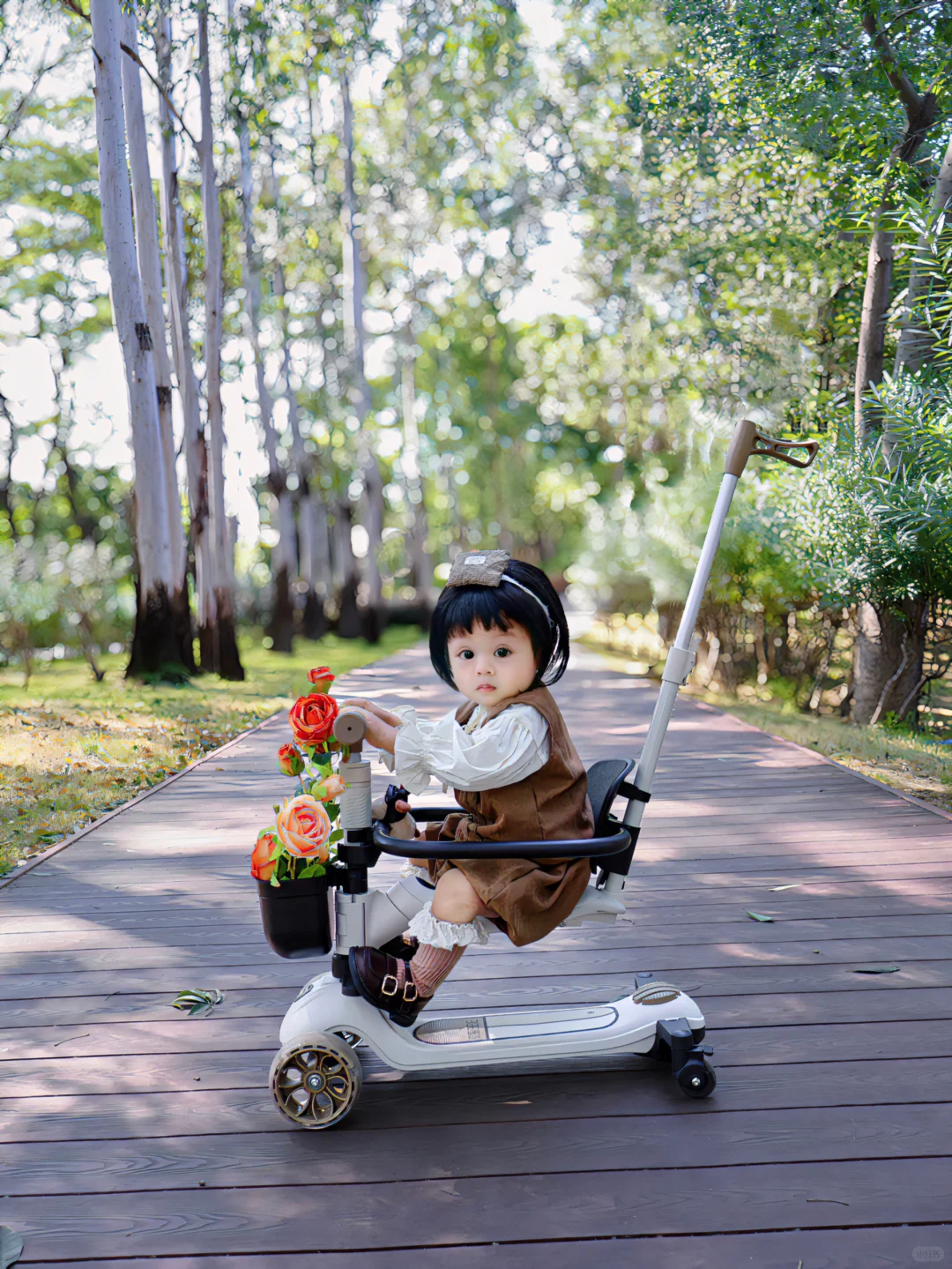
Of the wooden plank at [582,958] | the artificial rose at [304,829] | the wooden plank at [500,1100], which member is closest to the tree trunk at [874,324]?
the wooden plank at [582,958]

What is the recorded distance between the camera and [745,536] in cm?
1117

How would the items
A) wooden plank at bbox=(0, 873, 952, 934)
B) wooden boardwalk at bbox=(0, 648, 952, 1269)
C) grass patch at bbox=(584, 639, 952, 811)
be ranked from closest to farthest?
wooden boardwalk at bbox=(0, 648, 952, 1269) < wooden plank at bbox=(0, 873, 952, 934) < grass patch at bbox=(584, 639, 952, 811)

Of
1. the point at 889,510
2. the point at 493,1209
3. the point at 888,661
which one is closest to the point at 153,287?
the point at 889,510

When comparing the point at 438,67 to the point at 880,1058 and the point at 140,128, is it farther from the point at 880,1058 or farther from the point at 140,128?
the point at 880,1058

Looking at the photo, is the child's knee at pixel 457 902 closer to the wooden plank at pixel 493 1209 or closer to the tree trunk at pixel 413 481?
the wooden plank at pixel 493 1209

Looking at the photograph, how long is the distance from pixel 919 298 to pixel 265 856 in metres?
6.88

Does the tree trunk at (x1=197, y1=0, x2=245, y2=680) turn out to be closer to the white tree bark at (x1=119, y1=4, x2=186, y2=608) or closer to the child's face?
the white tree bark at (x1=119, y1=4, x2=186, y2=608)

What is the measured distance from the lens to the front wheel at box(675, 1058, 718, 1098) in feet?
8.41

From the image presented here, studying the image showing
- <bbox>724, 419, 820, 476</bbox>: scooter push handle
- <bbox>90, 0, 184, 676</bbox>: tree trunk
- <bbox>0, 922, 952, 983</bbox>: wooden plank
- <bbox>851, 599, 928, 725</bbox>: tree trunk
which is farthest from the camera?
<bbox>90, 0, 184, 676</bbox>: tree trunk

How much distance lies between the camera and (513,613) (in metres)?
2.58

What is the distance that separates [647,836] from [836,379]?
7.85 metres

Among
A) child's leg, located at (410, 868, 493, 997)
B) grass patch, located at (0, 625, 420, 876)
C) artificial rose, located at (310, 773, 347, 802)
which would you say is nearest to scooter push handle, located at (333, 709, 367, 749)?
artificial rose, located at (310, 773, 347, 802)

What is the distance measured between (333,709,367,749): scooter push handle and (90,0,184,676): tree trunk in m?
9.45

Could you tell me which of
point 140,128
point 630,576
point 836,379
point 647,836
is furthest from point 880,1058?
point 630,576
